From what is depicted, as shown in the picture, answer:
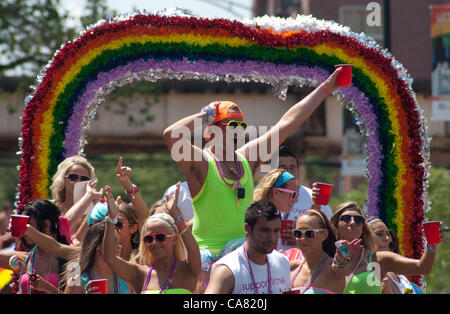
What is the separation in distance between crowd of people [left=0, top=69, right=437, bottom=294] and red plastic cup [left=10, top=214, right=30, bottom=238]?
0.32 feet

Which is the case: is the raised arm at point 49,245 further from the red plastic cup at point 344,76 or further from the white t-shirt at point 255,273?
the red plastic cup at point 344,76

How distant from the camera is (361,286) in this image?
4867mm

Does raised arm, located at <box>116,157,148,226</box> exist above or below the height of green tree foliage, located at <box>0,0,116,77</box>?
below

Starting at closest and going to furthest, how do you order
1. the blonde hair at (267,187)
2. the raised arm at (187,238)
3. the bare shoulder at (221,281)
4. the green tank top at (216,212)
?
1. the bare shoulder at (221,281)
2. the raised arm at (187,238)
3. the green tank top at (216,212)
4. the blonde hair at (267,187)

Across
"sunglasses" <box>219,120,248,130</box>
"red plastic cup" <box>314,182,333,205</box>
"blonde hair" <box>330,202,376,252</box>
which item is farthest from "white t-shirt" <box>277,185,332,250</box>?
"sunglasses" <box>219,120,248,130</box>

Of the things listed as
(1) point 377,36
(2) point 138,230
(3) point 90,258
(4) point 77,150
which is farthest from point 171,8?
(1) point 377,36

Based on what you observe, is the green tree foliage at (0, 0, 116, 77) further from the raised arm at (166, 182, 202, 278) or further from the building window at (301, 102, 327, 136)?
the raised arm at (166, 182, 202, 278)

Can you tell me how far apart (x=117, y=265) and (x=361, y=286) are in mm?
1502

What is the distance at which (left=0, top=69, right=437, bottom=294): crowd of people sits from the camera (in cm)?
437

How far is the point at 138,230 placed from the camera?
18.1 ft

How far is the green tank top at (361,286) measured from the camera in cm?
485

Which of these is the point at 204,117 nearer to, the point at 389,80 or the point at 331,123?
the point at 389,80

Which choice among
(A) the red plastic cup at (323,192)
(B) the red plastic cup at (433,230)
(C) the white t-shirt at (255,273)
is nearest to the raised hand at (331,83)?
(A) the red plastic cup at (323,192)
